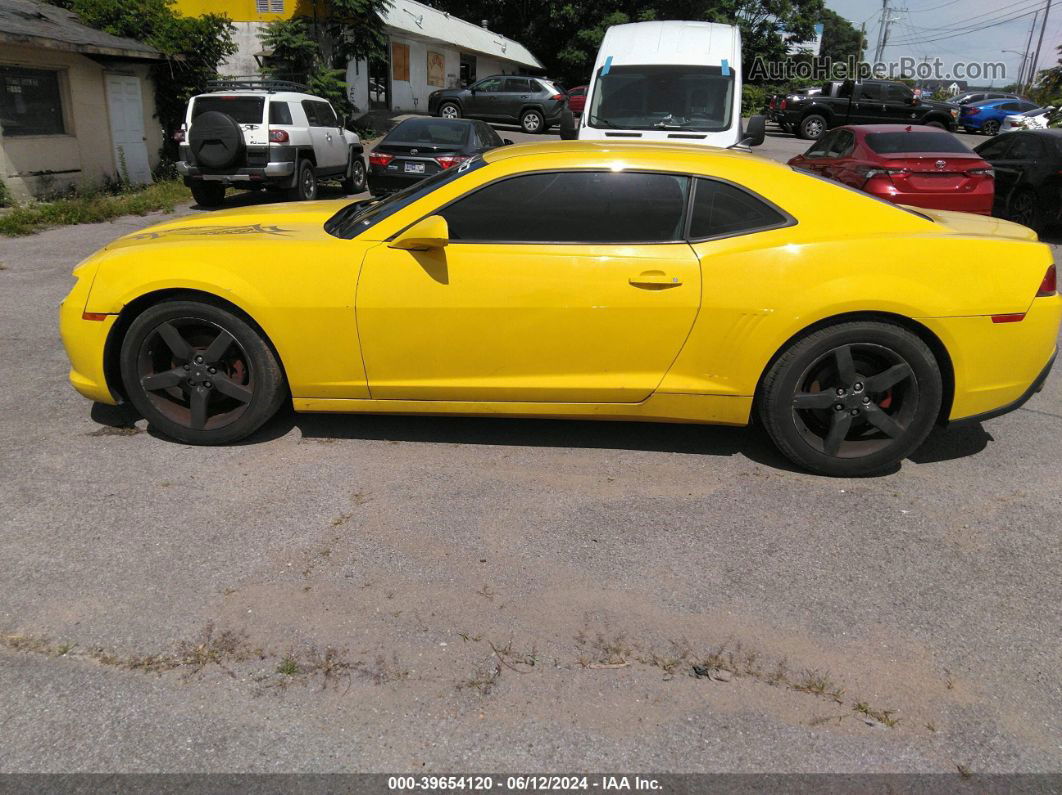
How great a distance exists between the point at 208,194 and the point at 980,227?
39.4 ft

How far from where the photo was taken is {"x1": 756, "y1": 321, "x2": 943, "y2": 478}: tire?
12.8ft

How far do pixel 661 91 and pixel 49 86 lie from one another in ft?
33.2

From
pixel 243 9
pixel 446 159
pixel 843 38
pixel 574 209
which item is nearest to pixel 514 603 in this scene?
pixel 574 209

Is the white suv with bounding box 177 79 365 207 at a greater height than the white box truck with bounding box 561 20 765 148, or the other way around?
the white box truck with bounding box 561 20 765 148

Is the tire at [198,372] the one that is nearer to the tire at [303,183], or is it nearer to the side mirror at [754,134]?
the side mirror at [754,134]

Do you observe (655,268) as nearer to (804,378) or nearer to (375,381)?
(804,378)

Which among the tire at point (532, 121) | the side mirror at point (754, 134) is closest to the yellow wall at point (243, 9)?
the tire at point (532, 121)

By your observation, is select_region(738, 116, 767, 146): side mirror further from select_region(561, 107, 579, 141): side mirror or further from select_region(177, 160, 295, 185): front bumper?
select_region(177, 160, 295, 185): front bumper

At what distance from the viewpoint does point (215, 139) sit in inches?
471

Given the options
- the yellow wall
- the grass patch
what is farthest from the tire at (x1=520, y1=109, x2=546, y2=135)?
the grass patch

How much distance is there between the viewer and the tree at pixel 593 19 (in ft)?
137

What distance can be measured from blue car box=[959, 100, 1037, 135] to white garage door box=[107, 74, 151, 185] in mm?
29224

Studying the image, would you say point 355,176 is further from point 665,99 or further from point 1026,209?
point 1026,209

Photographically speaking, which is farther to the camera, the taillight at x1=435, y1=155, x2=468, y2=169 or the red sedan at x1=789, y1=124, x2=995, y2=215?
the taillight at x1=435, y1=155, x2=468, y2=169
